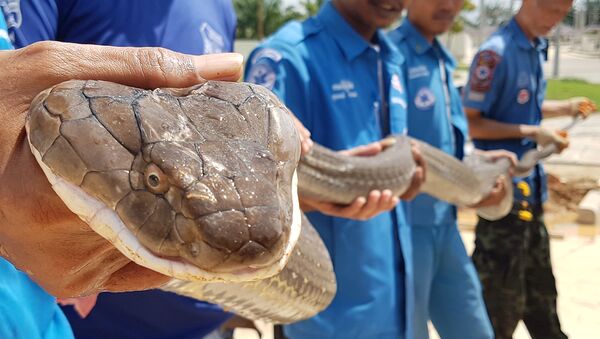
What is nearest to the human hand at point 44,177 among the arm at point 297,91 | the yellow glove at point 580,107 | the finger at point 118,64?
the finger at point 118,64

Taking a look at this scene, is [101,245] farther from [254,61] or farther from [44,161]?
[254,61]

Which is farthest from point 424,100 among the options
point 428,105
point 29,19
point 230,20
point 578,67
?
point 578,67

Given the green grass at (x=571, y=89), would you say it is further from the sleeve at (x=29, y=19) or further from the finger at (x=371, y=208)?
the sleeve at (x=29, y=19)

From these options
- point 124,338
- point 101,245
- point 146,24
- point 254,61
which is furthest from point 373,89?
point 101,245

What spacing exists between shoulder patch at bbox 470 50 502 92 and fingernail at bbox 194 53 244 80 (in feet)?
12.4

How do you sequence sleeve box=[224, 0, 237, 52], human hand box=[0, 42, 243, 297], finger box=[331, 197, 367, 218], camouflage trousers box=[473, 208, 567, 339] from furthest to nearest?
camouflage trousers box=[473, 208, 567, 339] < finger box=[331, 197, 367, 218] < sleeve box=[224, 0, 237, 52] < human hand box=[0, 42, 243, 297]

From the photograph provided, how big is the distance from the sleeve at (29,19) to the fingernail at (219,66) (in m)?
0.69

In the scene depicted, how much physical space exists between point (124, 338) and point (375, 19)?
203 cm

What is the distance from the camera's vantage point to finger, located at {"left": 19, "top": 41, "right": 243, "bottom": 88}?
1.28 m

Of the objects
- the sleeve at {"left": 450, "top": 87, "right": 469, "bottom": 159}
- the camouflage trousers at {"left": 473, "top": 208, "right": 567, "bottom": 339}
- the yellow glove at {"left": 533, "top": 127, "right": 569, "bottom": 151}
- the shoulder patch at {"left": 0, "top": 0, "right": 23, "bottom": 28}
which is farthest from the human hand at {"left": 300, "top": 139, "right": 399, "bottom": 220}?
the yellow glove at {"left": 533, "top": 127, "right": 569, "bottom": 151}

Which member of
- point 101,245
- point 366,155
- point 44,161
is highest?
point 44,161

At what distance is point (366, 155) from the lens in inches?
129

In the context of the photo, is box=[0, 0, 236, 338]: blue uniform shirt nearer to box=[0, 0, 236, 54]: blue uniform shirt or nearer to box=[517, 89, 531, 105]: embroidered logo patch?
box=[0, 0, 236, 54]: blue uniform shirt

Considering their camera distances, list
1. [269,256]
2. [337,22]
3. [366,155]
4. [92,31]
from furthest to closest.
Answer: [337,22] → [366,155] → [92,31] → [269,256]
